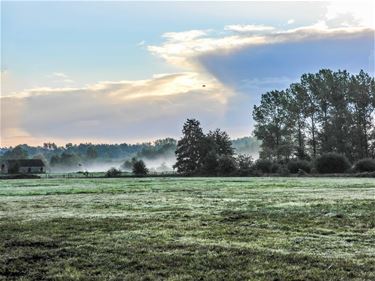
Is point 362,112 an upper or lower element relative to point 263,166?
upper

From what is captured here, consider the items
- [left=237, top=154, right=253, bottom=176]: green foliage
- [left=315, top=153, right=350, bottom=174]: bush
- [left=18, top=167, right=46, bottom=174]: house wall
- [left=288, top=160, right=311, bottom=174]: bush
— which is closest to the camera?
[left=315, top=153, right=350, bottom=174]: bush

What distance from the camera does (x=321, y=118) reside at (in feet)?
349

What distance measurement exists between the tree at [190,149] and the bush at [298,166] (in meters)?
26.8

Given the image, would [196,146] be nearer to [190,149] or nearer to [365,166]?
[190,149]

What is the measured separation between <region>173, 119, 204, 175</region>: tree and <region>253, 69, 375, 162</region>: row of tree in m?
13.9

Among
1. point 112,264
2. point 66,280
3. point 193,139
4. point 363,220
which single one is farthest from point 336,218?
point 193,139

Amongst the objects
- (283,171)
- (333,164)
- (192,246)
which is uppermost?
(333,164)

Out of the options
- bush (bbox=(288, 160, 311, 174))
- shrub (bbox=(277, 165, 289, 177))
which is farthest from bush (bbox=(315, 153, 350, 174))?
shrub (bbox=(277, 165, 289, 177))

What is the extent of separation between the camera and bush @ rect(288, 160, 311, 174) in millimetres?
85812

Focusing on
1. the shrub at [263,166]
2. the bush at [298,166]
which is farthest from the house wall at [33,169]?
the bush at [298,166]

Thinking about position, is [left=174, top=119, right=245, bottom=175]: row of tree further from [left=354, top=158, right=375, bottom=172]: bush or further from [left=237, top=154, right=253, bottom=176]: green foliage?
[left=354, top=158, right=375, bottom=172]: bush

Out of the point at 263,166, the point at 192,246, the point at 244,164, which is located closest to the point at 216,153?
the point at 244,164

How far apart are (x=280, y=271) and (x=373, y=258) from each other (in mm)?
2369

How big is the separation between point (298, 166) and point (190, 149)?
30692 mm
